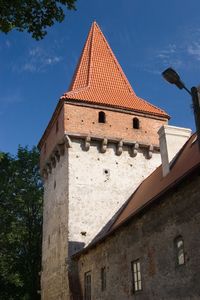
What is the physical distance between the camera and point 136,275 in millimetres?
13711

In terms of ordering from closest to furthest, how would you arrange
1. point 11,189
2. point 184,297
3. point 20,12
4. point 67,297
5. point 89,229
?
point 20,12, point 184,297, point 67,297, point 89,229, point 11,189

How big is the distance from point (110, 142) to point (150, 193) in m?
5.99

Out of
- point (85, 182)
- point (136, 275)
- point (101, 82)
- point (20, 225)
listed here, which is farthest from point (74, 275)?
point (20, 225)

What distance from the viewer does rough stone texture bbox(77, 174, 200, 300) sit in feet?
35.6

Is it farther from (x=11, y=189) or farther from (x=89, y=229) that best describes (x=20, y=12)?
(x=11, y=189)

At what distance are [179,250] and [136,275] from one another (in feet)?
9.29

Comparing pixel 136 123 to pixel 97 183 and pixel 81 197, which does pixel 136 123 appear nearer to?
pixel 97 183

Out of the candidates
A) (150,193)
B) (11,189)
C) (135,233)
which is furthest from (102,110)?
(11,189)

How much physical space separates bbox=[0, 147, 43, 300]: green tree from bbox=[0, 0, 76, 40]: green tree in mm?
19994

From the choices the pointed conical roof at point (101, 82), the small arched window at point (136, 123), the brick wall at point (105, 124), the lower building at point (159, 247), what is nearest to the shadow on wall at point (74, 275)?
the lower building at point (159, 247)

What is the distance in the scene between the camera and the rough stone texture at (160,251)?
10.9 m

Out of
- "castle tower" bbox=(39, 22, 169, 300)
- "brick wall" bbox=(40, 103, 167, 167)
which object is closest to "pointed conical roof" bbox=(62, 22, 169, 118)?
"castle tower" bbox=(39, 22, 169, 300)

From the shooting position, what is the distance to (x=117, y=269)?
1498 centimetres

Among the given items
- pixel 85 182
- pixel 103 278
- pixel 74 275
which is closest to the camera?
pixel 103 278
